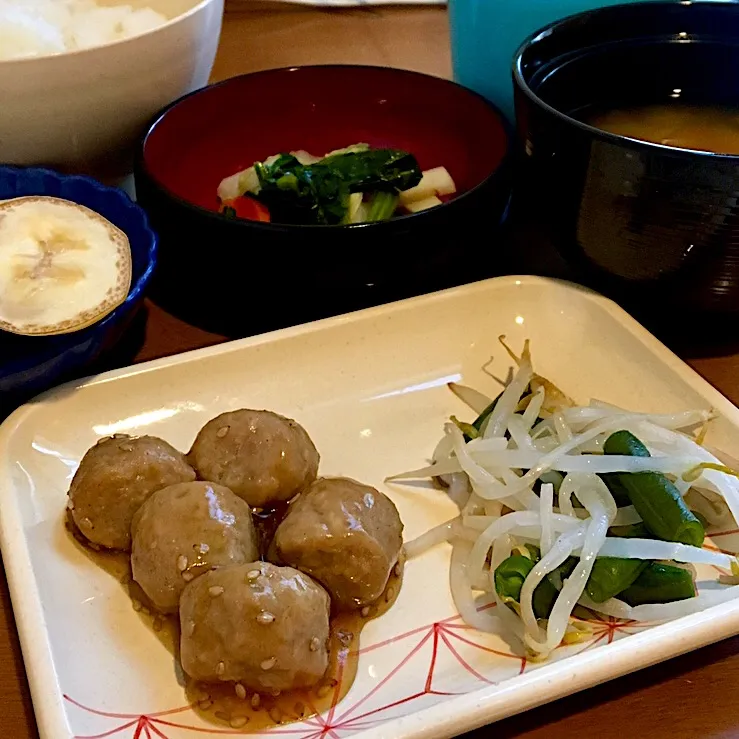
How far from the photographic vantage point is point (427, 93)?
1859mm

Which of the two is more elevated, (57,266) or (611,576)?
(57,266)

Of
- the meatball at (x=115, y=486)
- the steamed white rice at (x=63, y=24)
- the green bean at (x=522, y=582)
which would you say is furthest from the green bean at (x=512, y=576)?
the steamed white rice at (x=63, y=24)

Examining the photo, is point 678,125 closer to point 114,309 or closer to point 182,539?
point 114,309

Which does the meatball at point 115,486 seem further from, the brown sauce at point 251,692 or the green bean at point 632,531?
the green bean at point 632,531

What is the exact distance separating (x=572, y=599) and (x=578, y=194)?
2.19 feet

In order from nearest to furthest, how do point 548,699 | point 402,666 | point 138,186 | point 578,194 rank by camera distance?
point 548,699 → point 402,666 → point 578,194 → point 138,186

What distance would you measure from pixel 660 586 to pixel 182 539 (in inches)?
24.0

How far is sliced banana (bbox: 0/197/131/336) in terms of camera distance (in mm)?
1254

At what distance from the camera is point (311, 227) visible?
1.36m

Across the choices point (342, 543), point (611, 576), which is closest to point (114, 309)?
point (342, 543)

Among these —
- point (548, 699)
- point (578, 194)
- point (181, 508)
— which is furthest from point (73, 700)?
point (578, 194)

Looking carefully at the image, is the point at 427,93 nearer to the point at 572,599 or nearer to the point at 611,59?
the point at 611,59

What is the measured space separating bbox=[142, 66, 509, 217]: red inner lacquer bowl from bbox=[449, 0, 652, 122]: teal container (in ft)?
0.25

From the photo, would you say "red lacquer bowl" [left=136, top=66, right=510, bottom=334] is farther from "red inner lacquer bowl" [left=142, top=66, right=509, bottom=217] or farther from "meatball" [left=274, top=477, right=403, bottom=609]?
"meatball" [left=274, top=477, right=403, bottom=609]
